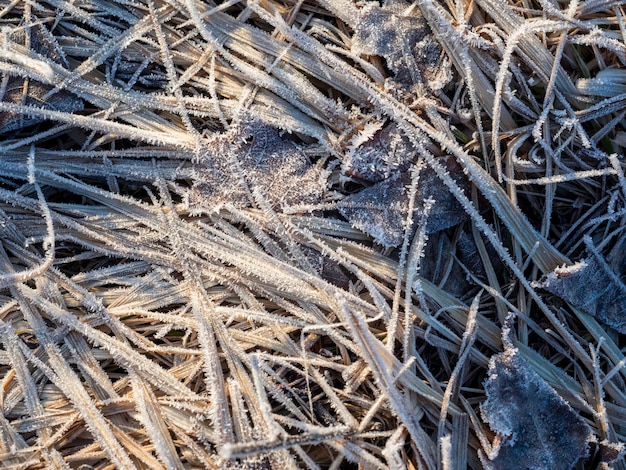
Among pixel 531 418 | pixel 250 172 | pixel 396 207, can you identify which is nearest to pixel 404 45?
pixel 396 207

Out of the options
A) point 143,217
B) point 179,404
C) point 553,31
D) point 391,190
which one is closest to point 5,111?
point 143,217

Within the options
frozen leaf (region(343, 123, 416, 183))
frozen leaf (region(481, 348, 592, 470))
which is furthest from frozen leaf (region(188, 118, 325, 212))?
frozen leaf (region(481, 348, 592, 470))

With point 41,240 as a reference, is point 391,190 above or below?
below

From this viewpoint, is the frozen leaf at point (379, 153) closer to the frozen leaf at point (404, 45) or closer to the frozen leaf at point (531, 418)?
the frozen leaf at point (404, 45)

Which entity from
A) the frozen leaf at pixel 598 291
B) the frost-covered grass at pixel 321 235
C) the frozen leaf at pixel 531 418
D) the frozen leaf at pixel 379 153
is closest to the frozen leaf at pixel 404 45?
the frost-covered grass at pixel 321 235

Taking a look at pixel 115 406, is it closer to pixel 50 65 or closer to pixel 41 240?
pixel 41 240

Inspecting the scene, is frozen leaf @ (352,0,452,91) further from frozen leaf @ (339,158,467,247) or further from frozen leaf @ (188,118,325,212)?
frozen leaf @ (188,118,325,212)
